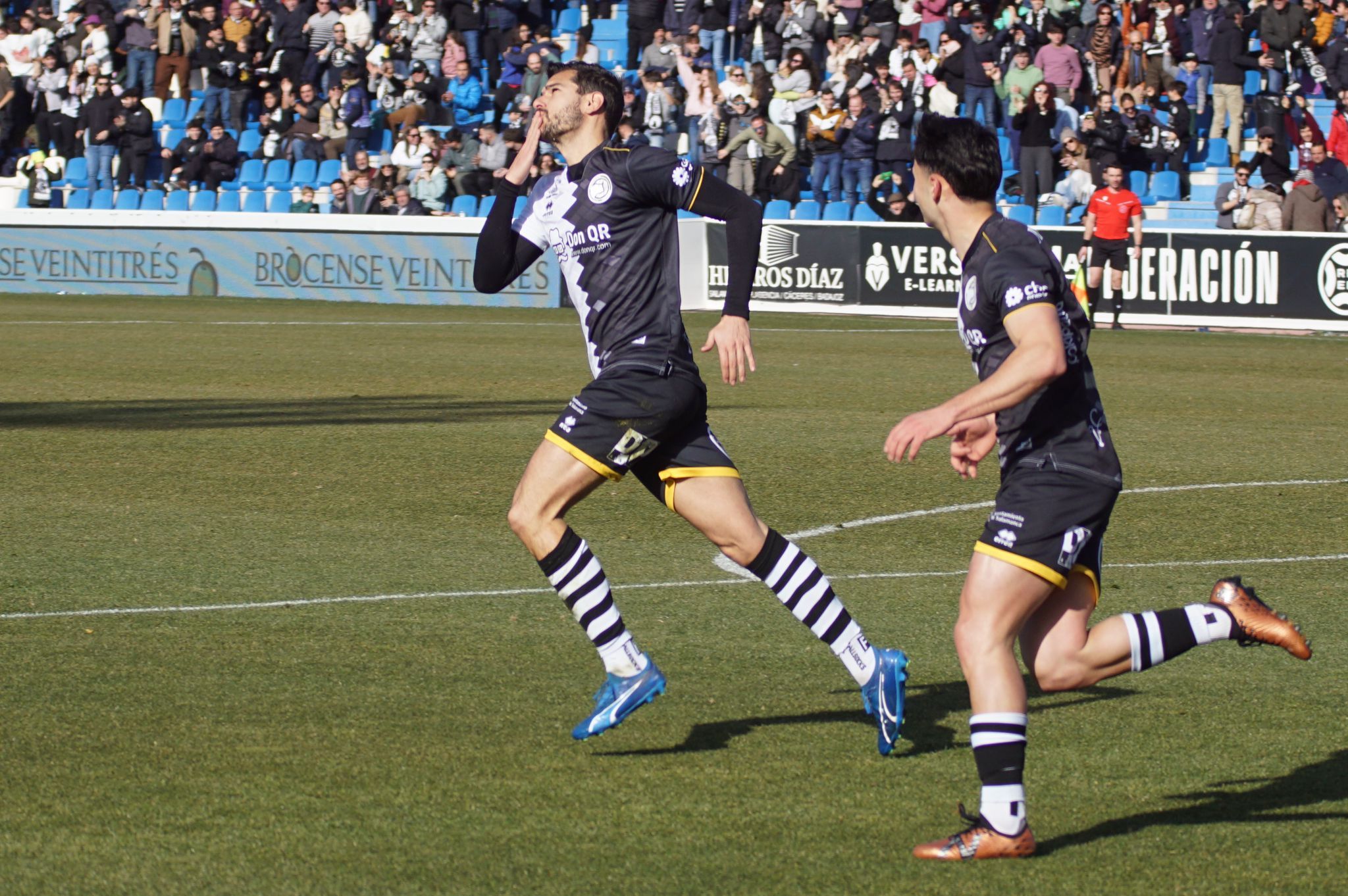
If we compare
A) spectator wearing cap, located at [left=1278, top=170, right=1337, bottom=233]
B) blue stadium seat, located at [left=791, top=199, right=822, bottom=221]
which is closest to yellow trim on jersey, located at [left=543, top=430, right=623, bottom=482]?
spectator wearing cap, located at [left=1278, top=170, right=1337, bottom=233]

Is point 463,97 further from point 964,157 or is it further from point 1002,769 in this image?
point 1002,769

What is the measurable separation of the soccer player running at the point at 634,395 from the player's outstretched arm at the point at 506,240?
14 millimetres

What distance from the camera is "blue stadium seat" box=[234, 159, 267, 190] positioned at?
3319cm

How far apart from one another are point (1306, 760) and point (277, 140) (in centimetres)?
3022

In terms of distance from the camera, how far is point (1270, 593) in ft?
25.7

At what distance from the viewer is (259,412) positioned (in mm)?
14547

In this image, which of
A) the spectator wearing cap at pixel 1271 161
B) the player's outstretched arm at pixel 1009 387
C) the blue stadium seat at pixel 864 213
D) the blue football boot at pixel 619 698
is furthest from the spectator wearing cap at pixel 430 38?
the player's outstretched arm at pixel 1009 387

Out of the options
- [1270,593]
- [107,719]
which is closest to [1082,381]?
[107,719]

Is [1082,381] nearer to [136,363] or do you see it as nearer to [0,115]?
[136,363]

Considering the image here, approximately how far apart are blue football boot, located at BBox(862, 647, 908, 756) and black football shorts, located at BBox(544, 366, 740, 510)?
740mm

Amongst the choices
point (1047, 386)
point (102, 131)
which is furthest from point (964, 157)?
point (102, 131)

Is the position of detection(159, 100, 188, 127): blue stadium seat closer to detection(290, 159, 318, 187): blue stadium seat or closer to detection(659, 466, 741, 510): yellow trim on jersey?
detection(290, 159, 318, 187): blue stadium seat

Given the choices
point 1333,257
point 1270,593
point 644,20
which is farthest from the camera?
point 644,20

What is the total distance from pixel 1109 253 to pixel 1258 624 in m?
19.4
